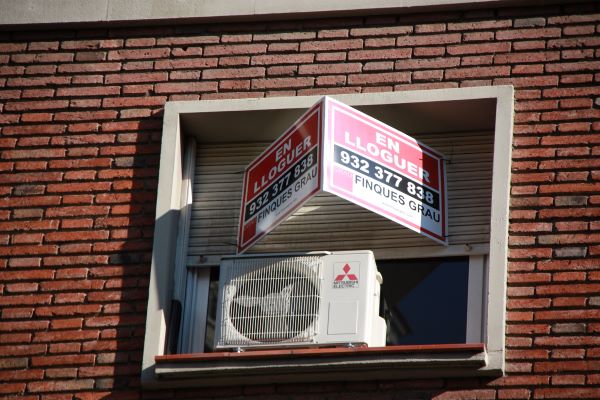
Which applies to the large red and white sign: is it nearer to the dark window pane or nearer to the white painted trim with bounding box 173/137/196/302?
the dark window pane

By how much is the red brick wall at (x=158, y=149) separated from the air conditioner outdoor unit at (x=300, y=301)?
0.34 metres

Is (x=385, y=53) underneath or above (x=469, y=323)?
above

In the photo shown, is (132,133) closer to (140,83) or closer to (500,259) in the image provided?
(140,83)

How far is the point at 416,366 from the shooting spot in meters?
10.3

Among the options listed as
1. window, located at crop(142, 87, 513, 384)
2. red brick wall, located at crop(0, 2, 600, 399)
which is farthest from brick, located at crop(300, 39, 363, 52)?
window, located at crop(142, 87, 513, 384)

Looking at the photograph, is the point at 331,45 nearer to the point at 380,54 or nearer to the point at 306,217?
the point at 380,54

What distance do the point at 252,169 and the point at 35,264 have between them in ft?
5.26

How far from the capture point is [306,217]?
37.4ft

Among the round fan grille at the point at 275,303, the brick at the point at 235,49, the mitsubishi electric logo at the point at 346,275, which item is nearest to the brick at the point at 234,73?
the brick at the point at 235,49

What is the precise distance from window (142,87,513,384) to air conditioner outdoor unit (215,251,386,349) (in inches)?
10.0

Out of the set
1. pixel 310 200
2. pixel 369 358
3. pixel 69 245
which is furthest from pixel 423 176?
pixel 69 245

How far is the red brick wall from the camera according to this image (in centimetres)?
1047

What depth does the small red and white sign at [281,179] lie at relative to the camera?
35.5ft

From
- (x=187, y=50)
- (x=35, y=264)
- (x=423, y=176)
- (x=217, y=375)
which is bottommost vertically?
(x=217, y=375)
